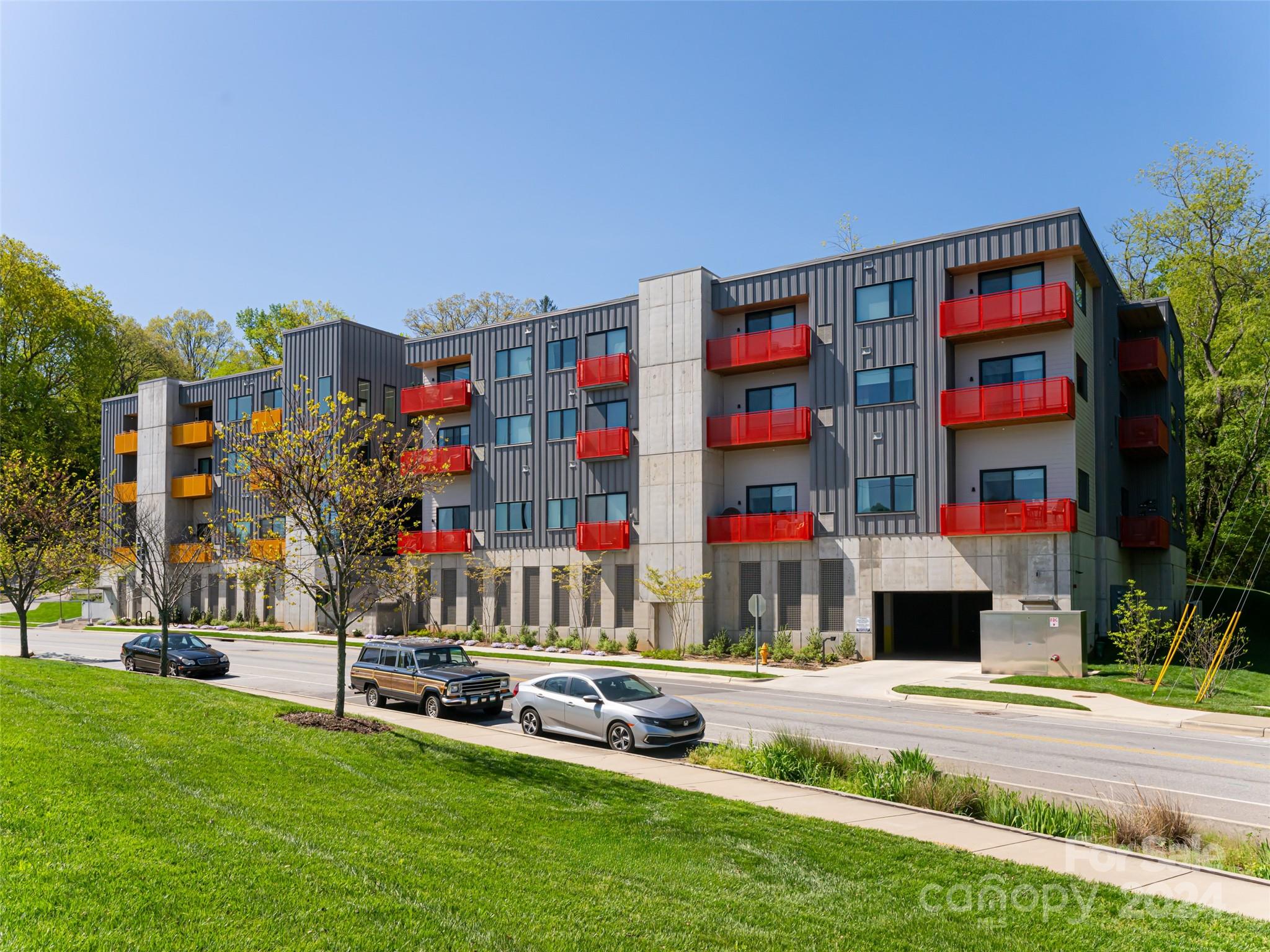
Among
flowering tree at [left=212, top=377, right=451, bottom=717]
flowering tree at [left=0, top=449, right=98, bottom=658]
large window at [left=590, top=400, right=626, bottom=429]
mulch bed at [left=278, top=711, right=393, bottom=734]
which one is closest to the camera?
mulch bed at [left=278, top=711, right=393, bottom=734]

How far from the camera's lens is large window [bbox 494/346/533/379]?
48531 millimetres

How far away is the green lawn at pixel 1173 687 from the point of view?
25328 mm

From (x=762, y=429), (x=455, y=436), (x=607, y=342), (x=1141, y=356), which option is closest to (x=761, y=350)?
(x=762, y=429)

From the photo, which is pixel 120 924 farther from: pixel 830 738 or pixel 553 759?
pixel 830 738

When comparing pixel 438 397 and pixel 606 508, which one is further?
pixel 438 397

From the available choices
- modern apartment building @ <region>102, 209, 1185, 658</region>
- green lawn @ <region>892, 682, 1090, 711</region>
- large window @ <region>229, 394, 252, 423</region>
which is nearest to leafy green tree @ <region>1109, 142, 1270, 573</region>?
modern apartment building @ <region>102, 209, 1185, 658</region>

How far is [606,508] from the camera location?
45.2 m

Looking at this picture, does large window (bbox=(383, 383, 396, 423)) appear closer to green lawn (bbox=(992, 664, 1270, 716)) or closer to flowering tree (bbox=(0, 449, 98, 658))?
flowering tree (bbox=(0, 449, 98, 658))

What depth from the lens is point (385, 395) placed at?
2231 inches

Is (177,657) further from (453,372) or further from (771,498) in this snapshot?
(453,372)

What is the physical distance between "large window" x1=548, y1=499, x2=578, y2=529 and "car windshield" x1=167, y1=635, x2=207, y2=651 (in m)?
18.2

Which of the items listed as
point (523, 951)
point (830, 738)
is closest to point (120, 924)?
point (523, 951)

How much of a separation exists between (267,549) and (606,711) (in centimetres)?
865

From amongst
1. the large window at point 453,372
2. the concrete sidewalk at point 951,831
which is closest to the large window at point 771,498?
the large window at point 453,372
